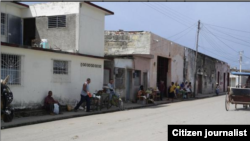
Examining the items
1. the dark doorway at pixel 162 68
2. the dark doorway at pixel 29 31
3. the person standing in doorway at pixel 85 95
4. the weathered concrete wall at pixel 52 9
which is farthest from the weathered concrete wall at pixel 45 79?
the dark doorway at pixel 162 68

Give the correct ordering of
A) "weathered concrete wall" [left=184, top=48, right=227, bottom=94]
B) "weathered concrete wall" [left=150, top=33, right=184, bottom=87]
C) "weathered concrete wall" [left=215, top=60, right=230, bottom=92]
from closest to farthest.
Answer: "weathered concrete wall" [left=150, top=33, right=184, bottom=87], "weathered concrete wall" [left=184, top=48, right=227, bottom=94], "weathered concrete wall" [left=215, top=60, right=230, bottom=92]

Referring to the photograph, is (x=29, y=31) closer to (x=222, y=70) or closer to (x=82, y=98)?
(x=82, y=98)

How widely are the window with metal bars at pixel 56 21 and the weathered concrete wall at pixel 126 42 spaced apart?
9.21 m

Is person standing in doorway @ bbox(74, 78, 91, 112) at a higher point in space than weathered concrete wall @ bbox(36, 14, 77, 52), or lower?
lower

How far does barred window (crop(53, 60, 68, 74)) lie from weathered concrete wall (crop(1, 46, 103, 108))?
0.68 feet

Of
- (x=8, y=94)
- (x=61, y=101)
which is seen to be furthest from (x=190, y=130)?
(x=61, y=101)

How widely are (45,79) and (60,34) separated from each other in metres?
4.27

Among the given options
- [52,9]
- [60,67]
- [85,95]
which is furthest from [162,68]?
[60,67]

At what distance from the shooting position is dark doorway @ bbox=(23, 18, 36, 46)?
1682 cm

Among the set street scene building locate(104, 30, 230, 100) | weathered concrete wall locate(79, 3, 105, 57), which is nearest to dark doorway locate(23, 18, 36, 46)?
weathered concrete wall locate(79, 3, 105, 57)

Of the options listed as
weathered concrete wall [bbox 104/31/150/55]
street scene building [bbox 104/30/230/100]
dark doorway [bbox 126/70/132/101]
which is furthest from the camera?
weathered concrete wall [bbox 104/31/150/55]

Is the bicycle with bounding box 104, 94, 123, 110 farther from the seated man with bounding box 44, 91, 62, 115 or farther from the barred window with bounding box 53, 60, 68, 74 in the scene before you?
the seated man with bounding box 44, 91, 62, 115

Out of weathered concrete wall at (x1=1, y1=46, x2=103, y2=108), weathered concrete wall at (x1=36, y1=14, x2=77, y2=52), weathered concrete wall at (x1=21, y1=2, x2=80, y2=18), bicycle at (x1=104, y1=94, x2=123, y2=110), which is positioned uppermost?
weathered concrete wall at (x1=21, y1=2, x2=80, y2=18)

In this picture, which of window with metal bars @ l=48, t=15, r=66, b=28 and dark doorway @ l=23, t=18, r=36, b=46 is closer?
dark doorway @ l=23, t=18, r=36, b=46
